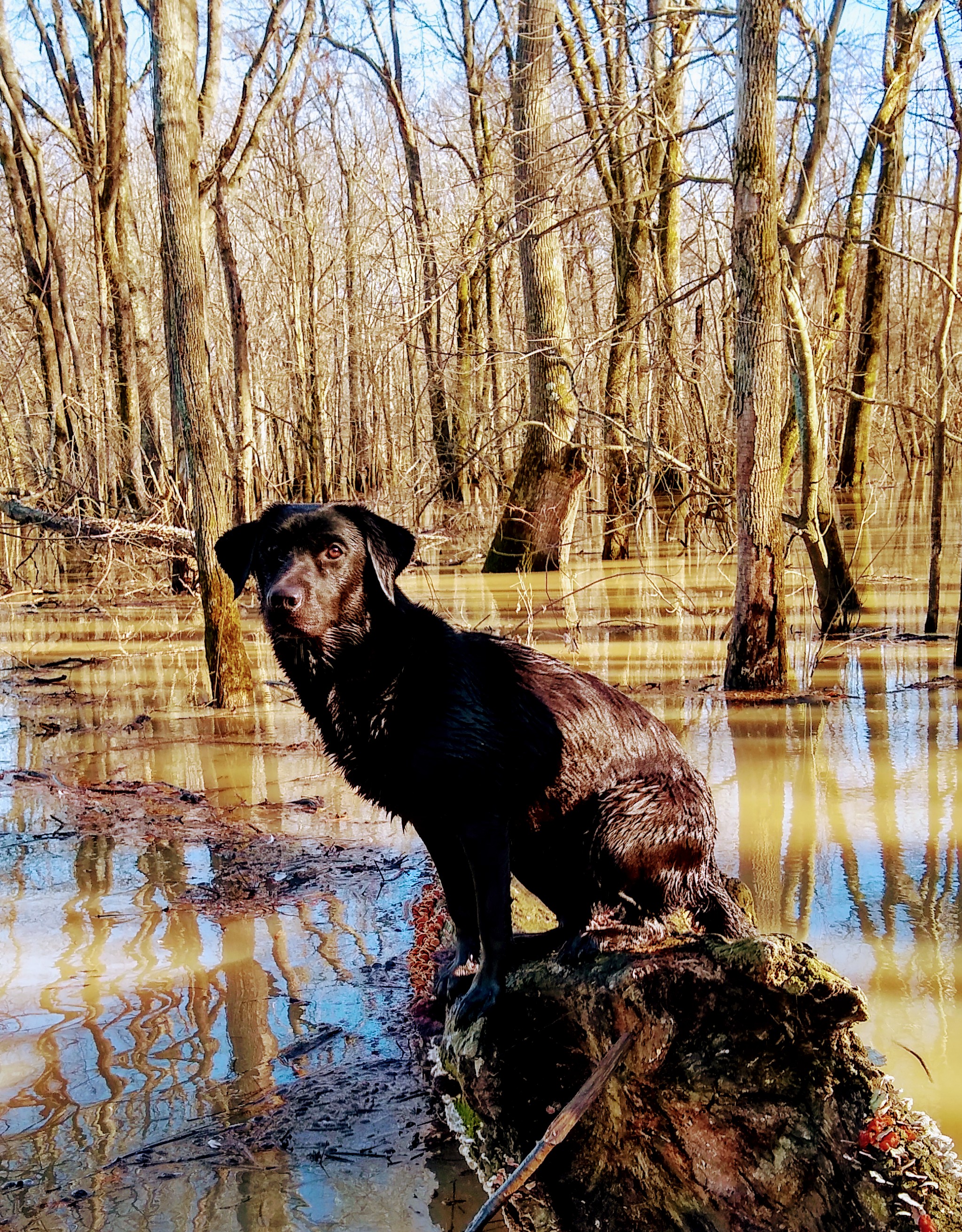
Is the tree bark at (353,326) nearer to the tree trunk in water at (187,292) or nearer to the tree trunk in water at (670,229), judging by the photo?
the tree trunk in water at (670,229)

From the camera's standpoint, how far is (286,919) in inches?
202

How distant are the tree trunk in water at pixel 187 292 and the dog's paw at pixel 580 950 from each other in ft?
19.4

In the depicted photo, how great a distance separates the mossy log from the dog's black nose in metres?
1.34

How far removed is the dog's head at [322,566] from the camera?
3.50 m

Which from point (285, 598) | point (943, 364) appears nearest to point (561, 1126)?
point (285, 598)

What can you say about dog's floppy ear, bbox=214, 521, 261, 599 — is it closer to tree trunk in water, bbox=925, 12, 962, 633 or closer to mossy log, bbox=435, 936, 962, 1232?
mossy log, bbox=435, 936, 962, 1232

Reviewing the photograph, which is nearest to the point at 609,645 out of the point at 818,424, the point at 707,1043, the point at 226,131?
the point at 818,424

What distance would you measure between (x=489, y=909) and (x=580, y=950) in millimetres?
301

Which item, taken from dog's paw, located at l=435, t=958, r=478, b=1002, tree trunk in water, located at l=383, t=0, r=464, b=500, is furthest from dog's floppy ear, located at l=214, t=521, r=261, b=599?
tree trunk in water, located at l=383, t=0, r=464, b=500

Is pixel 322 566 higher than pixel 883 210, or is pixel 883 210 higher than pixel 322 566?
pixel 883 210

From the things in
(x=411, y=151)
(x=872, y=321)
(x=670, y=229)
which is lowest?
(x=872, y=321)

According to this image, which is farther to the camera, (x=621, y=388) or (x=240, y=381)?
(x=621, y=388)

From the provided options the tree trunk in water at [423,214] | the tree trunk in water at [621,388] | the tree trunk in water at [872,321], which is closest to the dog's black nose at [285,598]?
the tree trunk in water at [621,388]

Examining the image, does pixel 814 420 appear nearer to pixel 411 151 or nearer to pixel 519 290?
pixel 411 151
